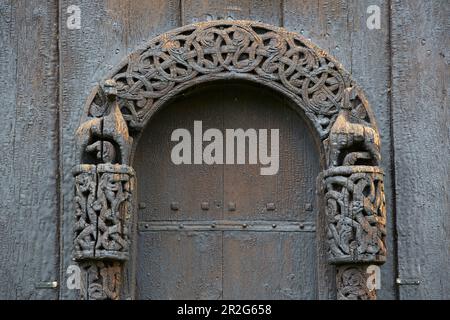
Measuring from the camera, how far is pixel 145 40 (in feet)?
14.2

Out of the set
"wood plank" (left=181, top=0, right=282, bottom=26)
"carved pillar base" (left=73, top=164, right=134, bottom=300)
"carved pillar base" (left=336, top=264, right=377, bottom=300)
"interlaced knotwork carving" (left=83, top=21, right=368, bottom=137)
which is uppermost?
"wood plank" (left=181, top=0, right=282, bottom=26)

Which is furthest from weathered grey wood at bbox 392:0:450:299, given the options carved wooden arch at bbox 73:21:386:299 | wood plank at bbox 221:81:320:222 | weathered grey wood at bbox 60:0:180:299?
weathered grey wood at bbox 60:0:180:299

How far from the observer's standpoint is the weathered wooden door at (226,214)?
4.25 m

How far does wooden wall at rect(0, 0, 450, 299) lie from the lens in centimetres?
426

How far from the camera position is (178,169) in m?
4.30

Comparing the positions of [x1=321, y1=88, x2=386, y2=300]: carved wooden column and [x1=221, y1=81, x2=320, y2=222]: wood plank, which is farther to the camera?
[x1=221, y1=81, x2=320, y2=222]: wood plank

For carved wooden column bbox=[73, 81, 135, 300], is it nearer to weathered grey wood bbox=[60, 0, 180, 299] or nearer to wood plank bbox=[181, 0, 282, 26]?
weathered grey wood bbox=[60, 0, 180, 299]

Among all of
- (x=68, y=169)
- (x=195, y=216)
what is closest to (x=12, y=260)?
(x=68, y=169)

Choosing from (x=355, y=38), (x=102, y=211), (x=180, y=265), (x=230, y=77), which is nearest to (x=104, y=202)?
(x=102, y=211)

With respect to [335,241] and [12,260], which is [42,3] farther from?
[335,241]

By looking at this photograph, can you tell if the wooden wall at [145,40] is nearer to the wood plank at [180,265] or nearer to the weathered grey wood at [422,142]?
the weathered grey wood at [422,142]

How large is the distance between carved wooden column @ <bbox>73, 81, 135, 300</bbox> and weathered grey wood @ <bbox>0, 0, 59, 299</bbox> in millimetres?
191

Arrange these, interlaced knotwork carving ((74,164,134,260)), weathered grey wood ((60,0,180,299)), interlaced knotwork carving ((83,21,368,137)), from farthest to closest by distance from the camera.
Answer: weathered grey wood ((60,0,180,299))
interlaced knotwork carving ((83,21,368,137))
interlaced knotwork carving ((74,164,134,260))

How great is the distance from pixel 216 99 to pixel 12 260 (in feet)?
2.81
